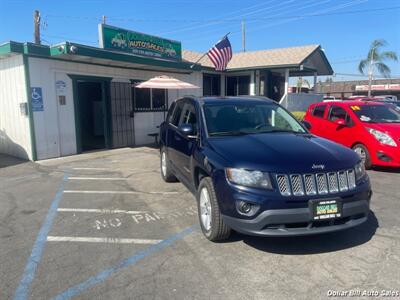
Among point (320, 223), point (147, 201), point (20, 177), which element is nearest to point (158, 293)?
point (320, 223)

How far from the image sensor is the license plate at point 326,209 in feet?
10.8

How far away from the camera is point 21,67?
29.8ft

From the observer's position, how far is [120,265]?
3496 mm

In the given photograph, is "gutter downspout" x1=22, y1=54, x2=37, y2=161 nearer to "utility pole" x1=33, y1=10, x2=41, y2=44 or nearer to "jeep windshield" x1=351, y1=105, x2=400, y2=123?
"jeep windshield" x1=351, y1=105, x2=400, y2=123

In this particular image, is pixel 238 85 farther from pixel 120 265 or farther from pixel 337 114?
pixel 120 265

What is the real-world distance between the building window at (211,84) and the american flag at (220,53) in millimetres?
4489

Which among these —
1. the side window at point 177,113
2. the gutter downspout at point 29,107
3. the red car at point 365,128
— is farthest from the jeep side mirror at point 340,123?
the gutter downspout at point 29,107

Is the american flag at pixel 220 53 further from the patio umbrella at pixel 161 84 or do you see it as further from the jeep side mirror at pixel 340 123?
the jeep side mirror at pixel 340 123

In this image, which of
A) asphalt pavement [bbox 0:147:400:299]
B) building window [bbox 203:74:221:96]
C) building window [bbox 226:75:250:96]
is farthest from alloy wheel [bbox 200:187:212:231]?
building window [bbox 226:75:250:96]

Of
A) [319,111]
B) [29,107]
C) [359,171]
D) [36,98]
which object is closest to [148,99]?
[36,98]

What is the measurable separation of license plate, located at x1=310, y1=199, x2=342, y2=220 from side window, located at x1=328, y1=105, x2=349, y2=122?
5.67 m

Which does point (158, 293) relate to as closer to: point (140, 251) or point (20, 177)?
point (140, 251)

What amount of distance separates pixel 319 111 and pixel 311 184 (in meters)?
6.80

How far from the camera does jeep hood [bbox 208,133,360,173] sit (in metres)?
3.44
